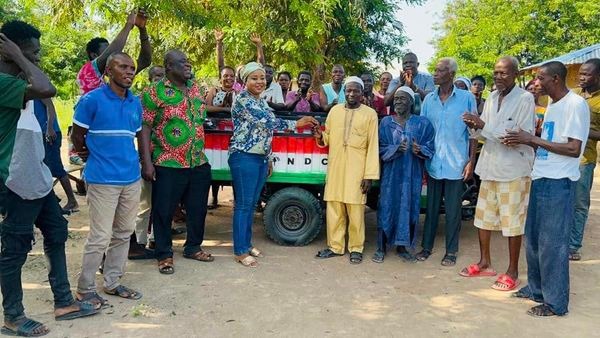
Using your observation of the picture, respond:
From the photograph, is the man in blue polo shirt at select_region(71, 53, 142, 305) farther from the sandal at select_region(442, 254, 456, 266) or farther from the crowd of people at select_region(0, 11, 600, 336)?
the sandal at select_region(442, 254, 456, 266)

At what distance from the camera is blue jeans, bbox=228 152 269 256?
4.87 meters

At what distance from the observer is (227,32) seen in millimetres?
11203

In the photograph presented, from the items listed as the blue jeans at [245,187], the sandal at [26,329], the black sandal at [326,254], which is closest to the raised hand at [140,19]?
the blue jeans at [245,187]

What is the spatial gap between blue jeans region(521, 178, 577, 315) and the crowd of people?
1 cm

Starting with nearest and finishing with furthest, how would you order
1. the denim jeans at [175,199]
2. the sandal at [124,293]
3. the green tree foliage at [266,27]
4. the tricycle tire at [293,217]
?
the sandal at [124,293]
the denim jeans at [175,199]
the tricycle tire at [293,217]
the green tree foliage at [266,27]

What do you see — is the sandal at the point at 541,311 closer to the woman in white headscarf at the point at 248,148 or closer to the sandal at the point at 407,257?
the sandal at the point at 407,257

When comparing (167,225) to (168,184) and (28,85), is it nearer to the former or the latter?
(168,184)

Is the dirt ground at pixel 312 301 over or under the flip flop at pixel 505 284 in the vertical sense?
under

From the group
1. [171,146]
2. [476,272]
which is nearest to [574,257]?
[476,272]

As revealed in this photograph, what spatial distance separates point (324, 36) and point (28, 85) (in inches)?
411

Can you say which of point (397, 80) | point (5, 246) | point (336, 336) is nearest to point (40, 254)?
point (5, 246)

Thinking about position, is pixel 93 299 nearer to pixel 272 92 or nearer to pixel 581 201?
pixel 272 92

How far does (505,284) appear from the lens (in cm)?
446

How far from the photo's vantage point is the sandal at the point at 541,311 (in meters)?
3.89
